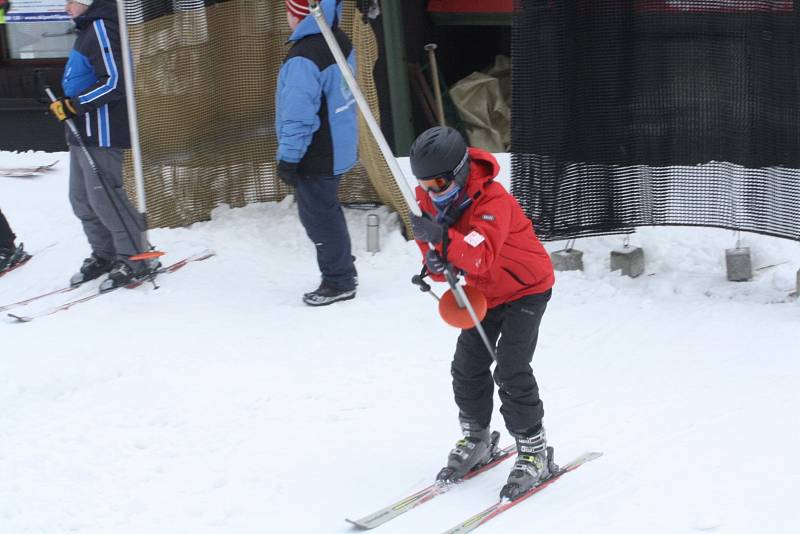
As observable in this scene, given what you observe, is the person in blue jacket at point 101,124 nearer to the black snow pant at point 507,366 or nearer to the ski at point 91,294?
the ski at point 91,294

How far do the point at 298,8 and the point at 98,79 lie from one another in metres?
1.43

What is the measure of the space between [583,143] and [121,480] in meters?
3.48

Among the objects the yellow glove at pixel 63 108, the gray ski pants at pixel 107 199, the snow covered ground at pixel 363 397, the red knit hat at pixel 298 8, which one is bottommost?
the snow covered ground at pixel 363 397

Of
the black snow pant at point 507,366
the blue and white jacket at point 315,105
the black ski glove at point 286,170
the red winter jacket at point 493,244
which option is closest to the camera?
the red winter jacket at point 493,244

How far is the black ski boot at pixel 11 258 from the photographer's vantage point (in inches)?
292

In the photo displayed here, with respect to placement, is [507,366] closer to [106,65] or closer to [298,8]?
[298,8]

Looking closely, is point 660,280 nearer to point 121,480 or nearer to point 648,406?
point 648,406

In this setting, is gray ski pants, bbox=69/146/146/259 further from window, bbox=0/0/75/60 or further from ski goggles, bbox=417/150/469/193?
window, bbox=0/0/75/60

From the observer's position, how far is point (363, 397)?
5074mm

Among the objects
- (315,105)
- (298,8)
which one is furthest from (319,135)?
(298,8)

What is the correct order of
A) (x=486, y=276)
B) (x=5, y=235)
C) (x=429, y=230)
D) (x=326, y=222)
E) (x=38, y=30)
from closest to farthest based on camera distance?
(x=429, y=230) < (x=486, y=276) < (x=326, y=222) < (x=5, y=235) < (x=38, y=30)

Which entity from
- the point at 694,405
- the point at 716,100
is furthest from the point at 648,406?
the point at 716,100

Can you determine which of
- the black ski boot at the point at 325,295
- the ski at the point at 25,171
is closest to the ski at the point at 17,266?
the ski at the point at 25,171

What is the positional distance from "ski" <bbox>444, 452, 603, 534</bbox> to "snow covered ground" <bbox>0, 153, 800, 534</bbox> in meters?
0.04
